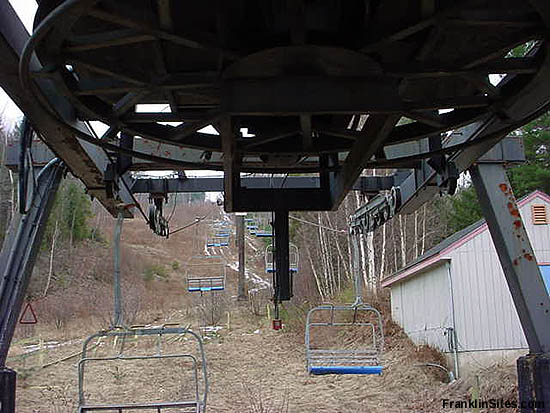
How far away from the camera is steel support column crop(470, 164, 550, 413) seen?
293 centimetres

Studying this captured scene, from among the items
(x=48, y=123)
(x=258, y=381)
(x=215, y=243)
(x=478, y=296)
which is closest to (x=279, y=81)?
(x=48, y=123)

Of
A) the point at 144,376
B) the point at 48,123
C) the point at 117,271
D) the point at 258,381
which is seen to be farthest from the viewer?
the point at 144,376

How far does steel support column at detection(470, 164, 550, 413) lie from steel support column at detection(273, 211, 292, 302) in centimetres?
126

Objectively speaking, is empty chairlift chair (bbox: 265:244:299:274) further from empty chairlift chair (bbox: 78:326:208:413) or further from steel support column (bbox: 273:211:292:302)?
empty chairlift chair (bbox: 78:326:208:413)

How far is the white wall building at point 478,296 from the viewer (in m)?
10.7

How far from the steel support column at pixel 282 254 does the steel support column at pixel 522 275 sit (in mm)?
1263

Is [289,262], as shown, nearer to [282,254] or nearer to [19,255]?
[282,254]

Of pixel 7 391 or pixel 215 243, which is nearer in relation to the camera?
pixel 7 391

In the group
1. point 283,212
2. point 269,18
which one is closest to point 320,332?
point 283,212

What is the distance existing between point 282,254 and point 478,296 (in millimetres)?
8172

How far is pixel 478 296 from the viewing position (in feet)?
36.0

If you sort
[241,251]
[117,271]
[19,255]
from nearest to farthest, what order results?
[19,255] → [117,271] → [241,251]

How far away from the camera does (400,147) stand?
363 centimetres

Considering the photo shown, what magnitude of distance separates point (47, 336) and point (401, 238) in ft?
39.4
